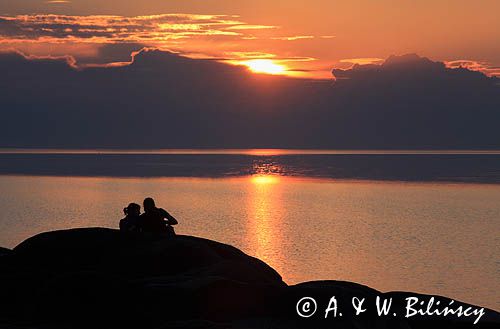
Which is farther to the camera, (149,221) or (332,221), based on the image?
(332,221)

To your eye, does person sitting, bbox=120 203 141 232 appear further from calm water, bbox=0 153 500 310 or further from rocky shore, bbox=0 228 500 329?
calm water, bbox=0 153 500 310

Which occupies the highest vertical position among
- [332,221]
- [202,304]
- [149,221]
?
[332,221]

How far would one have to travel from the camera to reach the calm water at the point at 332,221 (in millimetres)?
54906

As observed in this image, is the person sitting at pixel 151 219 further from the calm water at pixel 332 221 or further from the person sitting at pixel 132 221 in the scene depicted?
the calm water at pixel 332 221

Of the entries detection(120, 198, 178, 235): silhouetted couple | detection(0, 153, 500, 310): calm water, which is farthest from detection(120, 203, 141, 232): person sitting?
detection(0, 153, 500, 310): calm water

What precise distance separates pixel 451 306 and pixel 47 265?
388 inches

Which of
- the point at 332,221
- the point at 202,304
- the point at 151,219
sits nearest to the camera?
the point at 202,304

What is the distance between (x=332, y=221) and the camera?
90.9m

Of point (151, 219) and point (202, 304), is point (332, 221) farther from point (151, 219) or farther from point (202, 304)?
point (202, 304)

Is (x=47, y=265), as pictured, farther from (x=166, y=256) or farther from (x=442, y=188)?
(x=442, y=188)

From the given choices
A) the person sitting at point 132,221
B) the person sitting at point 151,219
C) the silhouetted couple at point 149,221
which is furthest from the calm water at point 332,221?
the person sitting at point 132,221

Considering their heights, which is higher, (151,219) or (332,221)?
(332,221)

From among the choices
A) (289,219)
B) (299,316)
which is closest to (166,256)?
(299,316)

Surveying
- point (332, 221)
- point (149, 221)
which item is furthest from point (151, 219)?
point (332, 221)
